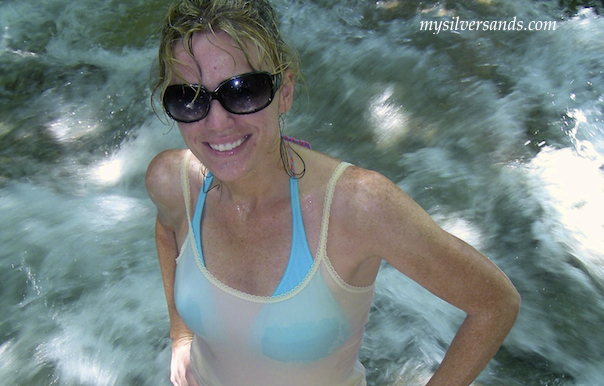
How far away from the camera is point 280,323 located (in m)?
1.62

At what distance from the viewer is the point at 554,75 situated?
4641mm

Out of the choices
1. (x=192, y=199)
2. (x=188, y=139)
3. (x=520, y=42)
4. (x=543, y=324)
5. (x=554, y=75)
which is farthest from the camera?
(x=520, y=42)

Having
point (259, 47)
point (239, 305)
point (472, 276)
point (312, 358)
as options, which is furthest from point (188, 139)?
point (472, 276)

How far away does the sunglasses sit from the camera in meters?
1.48

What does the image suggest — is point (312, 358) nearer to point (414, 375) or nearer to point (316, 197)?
point (316, 197)

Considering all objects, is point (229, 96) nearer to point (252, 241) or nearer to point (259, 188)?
point (259, 188)

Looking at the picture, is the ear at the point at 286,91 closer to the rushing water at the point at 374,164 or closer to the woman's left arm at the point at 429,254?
the woman's left arm at the point at 429,254

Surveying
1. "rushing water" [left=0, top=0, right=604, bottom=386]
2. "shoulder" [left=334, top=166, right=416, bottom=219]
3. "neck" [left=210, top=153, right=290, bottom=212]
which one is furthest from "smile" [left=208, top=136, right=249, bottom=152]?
"rushing water" [left=0, top=0, right=604, bottom=386]

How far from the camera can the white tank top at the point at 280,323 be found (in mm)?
1609

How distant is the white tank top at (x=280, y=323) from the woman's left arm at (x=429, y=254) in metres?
0.11

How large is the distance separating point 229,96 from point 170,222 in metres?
0.77

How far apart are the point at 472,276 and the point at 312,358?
1.63 feet

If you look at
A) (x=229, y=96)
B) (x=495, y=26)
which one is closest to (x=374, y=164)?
(x=495, y=26)

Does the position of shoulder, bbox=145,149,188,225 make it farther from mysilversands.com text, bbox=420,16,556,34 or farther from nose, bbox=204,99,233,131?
mysilversands.com text, bbox=420,16,556,34
